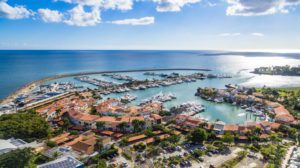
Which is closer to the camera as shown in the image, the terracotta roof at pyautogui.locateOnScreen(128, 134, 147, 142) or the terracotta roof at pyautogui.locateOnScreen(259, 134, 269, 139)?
the terracotta roof at pyautogui.locateOnScreen(128, 134, 147, 142)

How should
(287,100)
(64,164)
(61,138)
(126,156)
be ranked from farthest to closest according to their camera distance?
(287,100) < (61,138) < (126,156) < (64,164)

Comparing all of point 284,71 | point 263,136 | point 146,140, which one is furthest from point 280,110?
point 284,71

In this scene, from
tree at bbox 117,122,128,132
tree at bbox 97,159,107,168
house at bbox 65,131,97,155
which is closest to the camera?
tree at bbox 97,159,107,168

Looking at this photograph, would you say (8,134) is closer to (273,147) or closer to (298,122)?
(273,147)

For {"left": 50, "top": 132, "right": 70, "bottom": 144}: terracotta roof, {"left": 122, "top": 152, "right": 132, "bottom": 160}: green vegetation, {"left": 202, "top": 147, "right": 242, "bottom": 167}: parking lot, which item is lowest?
{"left": 122, "top": 152, "right": 132, "bottom": 160}: green vegetation

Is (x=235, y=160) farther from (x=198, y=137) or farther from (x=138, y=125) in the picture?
(x=138, y=125)

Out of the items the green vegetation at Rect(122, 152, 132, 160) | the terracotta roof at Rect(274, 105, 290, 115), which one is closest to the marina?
the terracotta roof at Rect(274, 105, 290, 115)

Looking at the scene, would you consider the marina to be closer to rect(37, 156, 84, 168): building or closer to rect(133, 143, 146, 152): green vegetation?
rect(133, 143, 146, 152): green vegetation

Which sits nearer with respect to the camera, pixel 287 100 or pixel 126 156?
pixel 126 156

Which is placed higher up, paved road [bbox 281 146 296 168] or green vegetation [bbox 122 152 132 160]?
paved road [bbox 281 146 296 168]

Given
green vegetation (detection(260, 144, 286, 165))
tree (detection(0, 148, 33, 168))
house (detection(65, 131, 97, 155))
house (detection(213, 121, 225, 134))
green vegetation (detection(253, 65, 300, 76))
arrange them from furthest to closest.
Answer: green vegetation (detection(253, 65, 300, 76)) < house (detection(213, 121, 225, 134)) < house (detection(65, 131, 97, 155)) < green vegetation (detection(260, 144, 286, 165)) < tree (detection(0, 148, 33, 168))
